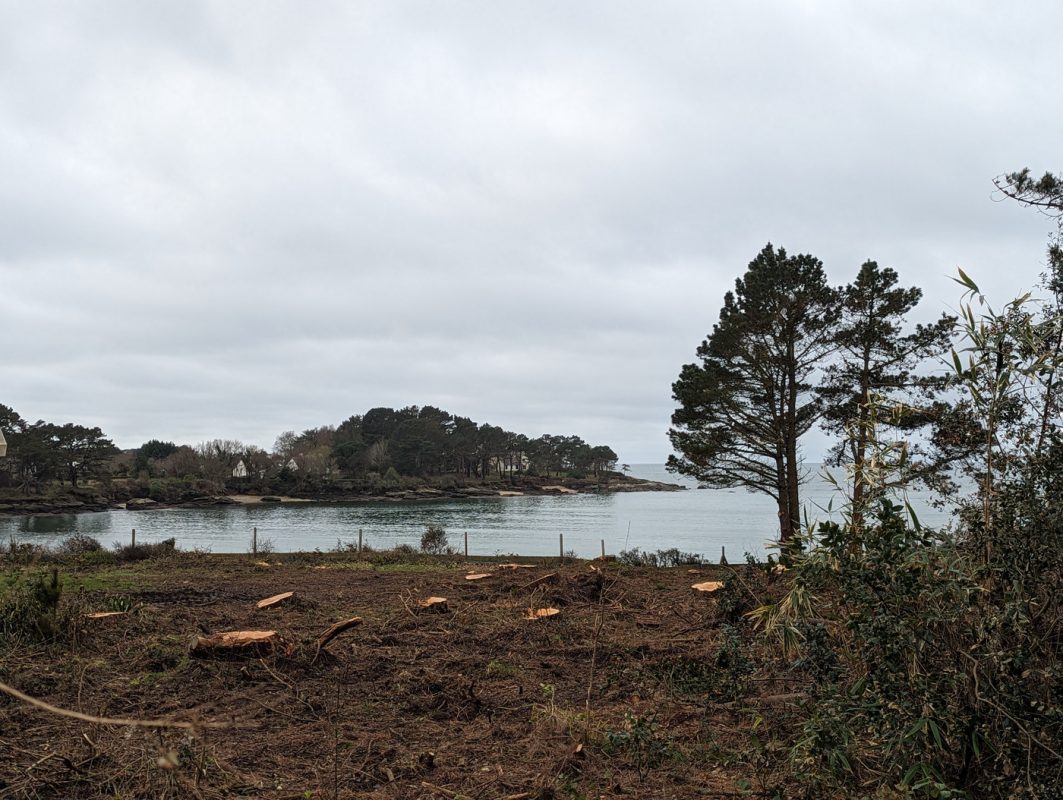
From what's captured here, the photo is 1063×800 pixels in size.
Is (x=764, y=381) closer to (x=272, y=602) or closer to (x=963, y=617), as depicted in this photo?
(x=272, y=602)

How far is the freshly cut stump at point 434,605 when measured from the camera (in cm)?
1075

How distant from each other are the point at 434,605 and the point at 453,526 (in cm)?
→ 4456

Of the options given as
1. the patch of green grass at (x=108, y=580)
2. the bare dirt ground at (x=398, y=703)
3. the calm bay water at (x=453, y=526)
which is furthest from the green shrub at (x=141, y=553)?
the calm bay water at (x=453, y=526)

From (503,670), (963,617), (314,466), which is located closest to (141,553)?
(503,670)

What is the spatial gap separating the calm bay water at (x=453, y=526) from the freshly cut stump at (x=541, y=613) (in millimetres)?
22312

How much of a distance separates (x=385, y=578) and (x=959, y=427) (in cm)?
1279

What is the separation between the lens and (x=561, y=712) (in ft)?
19.7

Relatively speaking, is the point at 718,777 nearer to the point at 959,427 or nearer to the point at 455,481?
the point at 959,427

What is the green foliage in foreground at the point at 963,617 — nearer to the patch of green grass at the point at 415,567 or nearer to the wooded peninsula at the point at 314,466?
the patch of green grass at the point at 415,567

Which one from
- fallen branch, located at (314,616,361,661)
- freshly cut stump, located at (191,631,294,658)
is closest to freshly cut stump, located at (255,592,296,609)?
fallen branch, located at (314,616,361,661)

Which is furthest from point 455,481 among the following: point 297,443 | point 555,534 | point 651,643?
point 651,643

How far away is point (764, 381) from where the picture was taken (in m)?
23.9

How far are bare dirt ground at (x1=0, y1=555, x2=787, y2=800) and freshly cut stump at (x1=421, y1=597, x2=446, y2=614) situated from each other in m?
0.18

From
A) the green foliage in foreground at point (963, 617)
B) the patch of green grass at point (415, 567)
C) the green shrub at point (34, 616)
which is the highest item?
the green foliage in foreground at point (963, 617)
